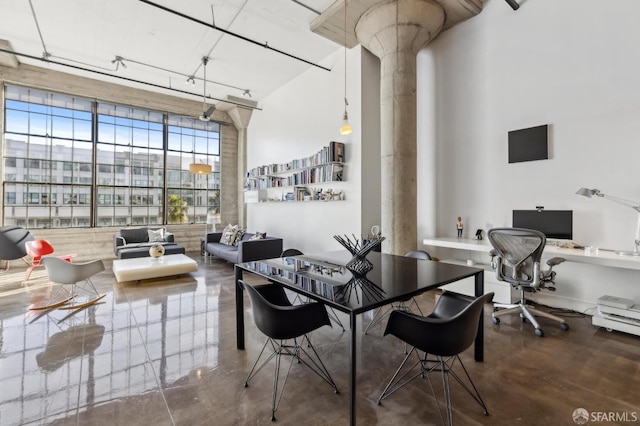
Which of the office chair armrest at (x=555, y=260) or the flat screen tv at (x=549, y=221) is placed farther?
the flat screen tv at (x=549, y=221)

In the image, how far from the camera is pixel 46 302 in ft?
13.3

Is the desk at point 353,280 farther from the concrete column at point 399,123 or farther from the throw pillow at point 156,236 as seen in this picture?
the throw pillow at point 156,236

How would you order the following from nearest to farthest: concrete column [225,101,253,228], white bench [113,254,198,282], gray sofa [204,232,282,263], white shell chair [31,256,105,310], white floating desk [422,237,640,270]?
white floating desk [422,237,640,270], white shell chair [31,256,105,310], white bench [113,254,198,282], gray sofa [204,232,282,263], concrete column [225,101,253,228]

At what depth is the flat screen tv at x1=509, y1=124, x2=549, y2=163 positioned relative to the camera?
393 centimetres

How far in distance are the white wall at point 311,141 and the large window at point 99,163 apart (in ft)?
6.33

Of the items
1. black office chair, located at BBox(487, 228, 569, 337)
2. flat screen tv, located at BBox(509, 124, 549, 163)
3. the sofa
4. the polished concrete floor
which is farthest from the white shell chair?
flat screen tv, located at BBox(509, 124, 549, 163)

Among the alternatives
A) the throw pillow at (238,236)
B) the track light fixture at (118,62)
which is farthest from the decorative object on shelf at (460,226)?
the track light fixture at (118,62)

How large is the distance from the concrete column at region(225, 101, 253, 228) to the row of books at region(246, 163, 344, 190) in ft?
3.13

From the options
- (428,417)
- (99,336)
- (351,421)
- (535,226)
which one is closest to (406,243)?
(535,226)

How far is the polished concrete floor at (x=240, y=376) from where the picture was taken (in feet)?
6.17

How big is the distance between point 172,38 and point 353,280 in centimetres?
564

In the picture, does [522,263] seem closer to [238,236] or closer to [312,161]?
[312,161]

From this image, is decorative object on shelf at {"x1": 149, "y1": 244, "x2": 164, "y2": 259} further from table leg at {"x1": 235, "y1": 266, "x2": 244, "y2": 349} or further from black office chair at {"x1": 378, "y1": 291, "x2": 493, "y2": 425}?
black office chair at {"x1": 378, "y1": 291, "x2": 493, "y2": 425}

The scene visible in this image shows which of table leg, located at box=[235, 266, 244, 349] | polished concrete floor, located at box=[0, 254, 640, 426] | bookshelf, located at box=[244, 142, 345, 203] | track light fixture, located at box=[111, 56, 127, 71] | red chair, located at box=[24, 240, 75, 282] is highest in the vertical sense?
track light fixture, located at box=[111, 56, 127, 71]
